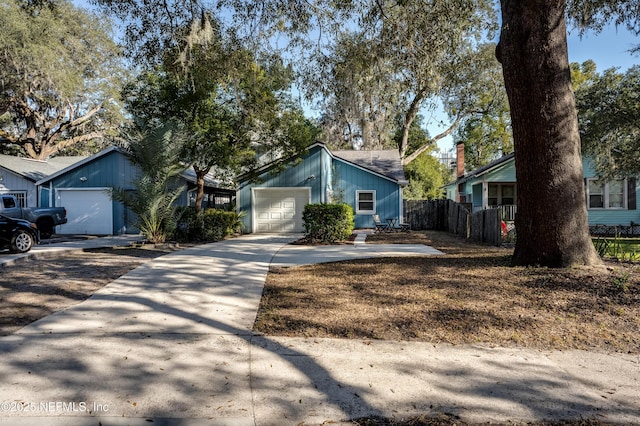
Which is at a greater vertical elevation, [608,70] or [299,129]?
[608,70]

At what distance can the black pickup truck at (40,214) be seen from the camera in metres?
14.2

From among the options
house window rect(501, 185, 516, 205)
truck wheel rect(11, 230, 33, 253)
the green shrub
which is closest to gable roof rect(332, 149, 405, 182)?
house window rect(501, 185, 516, 205)

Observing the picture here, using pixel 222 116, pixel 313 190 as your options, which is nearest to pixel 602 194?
pixel 313 190

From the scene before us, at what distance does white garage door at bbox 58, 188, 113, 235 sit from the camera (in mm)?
18703

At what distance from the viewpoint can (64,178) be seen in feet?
61.6

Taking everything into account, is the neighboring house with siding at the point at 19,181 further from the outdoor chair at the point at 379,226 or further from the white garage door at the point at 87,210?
the outdoor chair at the point at 379,226

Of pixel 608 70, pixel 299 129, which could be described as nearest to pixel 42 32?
pixel 299 129

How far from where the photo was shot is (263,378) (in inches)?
134

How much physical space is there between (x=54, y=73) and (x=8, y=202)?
909cm

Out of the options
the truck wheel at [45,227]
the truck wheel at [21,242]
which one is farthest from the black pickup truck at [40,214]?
the truck wheel at [21,242]

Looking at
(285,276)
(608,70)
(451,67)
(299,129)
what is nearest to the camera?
(285,276)

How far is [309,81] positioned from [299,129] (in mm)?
5207

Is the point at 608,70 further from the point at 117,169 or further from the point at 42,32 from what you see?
the point at 42,32

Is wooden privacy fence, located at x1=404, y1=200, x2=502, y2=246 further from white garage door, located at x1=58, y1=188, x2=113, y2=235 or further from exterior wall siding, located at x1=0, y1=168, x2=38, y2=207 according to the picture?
exterior wall siding, located at x1=0, y1=168, x2=38, y2=207
